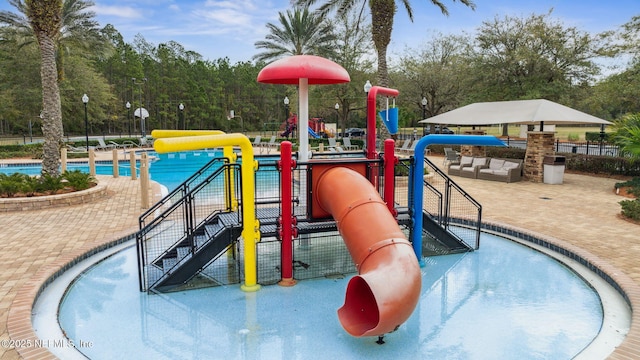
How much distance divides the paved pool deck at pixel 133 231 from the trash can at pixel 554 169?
0.80 m

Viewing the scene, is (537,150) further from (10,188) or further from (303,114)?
(10,188)

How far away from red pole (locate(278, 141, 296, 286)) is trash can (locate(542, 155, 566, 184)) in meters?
12.4

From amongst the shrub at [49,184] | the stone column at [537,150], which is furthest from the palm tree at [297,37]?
the shrub at [49,184]

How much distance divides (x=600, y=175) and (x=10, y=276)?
19.1 m

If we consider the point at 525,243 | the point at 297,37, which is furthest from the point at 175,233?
the point at 297,37

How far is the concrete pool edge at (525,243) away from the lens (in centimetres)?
460

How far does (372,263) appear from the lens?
15.5ft

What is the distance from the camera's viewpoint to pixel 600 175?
1755 cm

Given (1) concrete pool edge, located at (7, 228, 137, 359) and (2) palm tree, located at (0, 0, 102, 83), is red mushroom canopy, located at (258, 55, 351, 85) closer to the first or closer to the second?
(1) concrete pool edge, located at (7, 228, 137, 359)

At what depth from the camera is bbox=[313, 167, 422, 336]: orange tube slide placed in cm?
432

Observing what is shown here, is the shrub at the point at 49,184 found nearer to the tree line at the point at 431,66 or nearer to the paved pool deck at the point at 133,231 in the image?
the paved pool deck at the point at 133,231

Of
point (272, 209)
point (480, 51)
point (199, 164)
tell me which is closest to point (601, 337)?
point (272, 209)

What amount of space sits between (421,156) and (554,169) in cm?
1061

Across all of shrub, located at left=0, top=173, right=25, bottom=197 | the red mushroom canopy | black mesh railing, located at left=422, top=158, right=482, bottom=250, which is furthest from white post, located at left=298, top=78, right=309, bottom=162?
shrub, located at left=0, top=173, right=25, bottom=197
